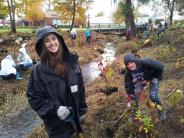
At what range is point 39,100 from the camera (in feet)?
13.9

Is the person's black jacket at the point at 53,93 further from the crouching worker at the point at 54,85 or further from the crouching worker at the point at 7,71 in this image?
the crouching worker at the point at 7,71

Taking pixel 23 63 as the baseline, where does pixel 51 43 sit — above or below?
above

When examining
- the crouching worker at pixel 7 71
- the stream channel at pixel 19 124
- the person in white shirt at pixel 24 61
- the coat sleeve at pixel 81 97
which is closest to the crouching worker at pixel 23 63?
the person in white shirt at pixel 24 61

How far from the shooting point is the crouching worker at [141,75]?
622 centimetres

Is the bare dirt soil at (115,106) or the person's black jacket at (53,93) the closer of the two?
the person's black jacket at (53,93)

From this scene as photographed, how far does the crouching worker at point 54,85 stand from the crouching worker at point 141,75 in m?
2.05

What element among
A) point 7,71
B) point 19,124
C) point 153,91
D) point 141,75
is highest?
point 141,75

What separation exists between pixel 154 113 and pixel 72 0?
38.4 m

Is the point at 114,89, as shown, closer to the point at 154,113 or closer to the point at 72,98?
the point at 154,113

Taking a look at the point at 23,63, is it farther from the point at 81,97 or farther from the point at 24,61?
the point at 81,97

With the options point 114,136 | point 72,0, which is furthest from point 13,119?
point 72,0

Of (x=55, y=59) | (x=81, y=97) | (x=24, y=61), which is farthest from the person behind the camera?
(x=24, y=61)

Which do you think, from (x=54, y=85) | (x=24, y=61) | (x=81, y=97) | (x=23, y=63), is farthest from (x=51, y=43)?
(x=24, y=61)

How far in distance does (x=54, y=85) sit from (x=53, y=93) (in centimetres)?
9
